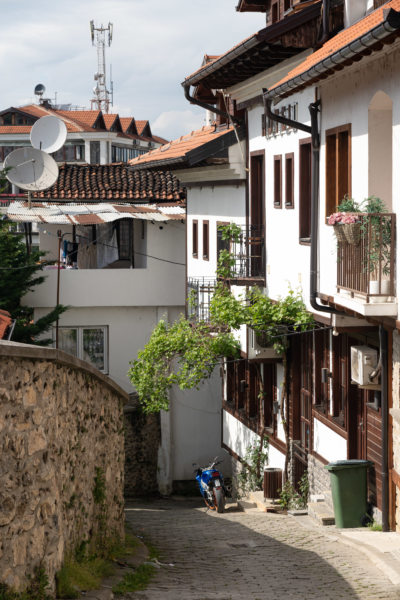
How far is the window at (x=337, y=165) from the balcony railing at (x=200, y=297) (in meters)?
6.94

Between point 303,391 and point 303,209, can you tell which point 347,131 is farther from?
point 303,391

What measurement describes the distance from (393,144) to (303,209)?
4.96 meters

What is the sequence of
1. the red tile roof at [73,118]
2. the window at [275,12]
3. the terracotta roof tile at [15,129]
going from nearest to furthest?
the window at [275,12], the red tile roof at [73,118], the terracotta roof tile at [15,129]

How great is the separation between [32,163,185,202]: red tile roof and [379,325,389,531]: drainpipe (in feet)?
57.5

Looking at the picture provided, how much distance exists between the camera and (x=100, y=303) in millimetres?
27406

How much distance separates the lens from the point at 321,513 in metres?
15.4

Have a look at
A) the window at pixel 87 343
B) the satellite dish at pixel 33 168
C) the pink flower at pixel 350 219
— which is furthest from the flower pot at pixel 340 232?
the satellite dish at pixel 33 168

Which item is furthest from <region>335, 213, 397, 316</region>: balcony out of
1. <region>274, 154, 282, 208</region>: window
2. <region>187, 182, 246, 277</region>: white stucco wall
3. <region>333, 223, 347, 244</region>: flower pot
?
<region>187, 182, 246, 277</region>: white stucco wall

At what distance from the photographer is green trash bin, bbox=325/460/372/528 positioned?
45.8 ft

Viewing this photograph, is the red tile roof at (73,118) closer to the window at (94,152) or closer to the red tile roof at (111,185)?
the window at (94,152)

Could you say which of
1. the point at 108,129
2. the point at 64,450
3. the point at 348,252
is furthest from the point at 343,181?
the point at 108,129

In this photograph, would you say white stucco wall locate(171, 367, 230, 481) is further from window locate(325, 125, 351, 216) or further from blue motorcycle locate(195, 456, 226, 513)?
window locate(325, 125, 351, 216)

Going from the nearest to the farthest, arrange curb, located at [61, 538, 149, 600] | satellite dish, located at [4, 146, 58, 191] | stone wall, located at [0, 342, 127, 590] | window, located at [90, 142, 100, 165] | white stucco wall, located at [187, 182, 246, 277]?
1. stone wall, located at [0, 342, 127, 590]
2. curb, located at [61, 538, 149, 600]
3. white stucco wall, located at [187, 182, 246, 277]
4. satellite dish, located at [4, 146, 58, 191]
5. window, located at [90, 142, 100, 165]

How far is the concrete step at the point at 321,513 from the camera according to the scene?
Answer: 15078mm
